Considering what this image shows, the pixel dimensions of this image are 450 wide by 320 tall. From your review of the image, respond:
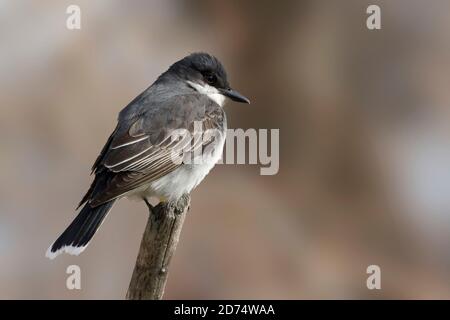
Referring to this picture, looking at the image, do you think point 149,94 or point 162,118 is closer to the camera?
point 162,118

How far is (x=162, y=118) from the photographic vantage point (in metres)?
6.42

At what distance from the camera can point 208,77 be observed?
7219mm

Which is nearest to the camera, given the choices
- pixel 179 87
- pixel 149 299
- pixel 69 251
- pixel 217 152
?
pixel 149 299

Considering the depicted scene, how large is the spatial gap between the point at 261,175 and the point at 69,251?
25.6 ft

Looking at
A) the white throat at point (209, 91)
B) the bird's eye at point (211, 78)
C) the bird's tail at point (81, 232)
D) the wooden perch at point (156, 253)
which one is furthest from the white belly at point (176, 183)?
the bird's eye at point (211, 78)

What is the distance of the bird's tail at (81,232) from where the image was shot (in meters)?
5.73

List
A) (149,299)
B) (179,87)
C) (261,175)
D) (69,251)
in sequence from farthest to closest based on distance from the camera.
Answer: (261,175) → (179,87) → (69,251) → (149,299)

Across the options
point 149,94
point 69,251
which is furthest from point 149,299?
point 149,94

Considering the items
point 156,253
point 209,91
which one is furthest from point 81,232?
point 209,91

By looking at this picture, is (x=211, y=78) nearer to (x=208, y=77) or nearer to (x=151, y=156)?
(x=208, y=77)

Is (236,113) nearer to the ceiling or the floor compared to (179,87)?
nearer to the floor

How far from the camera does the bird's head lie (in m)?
7.20

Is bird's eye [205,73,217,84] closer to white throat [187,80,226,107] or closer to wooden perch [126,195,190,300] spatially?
white throat [187,80,226,107]

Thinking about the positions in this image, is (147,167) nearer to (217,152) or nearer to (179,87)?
(217,152)
